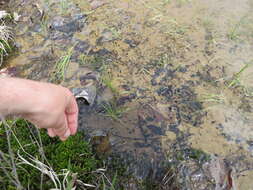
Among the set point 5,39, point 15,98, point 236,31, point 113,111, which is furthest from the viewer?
point 5,39

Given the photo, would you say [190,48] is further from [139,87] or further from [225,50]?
[139,87]

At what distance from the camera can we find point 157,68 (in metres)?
3.24

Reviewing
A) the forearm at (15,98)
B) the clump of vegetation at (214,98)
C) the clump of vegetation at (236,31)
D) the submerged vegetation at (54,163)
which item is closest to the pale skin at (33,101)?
the forearm at (15,98)

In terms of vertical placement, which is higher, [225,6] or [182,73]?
[225,6]

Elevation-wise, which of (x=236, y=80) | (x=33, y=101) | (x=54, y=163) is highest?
(x=33, y=101)

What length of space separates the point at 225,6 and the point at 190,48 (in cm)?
96

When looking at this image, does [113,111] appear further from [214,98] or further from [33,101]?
[33,101]

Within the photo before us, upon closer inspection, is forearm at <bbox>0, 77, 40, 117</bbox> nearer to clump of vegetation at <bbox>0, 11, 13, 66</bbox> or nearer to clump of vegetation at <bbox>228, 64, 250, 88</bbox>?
clump of vegetation at <bbox>0, 11, 13, 66</bbox>

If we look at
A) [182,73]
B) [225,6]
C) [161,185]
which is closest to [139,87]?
[182,73]

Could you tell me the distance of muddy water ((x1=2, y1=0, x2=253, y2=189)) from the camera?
106 inches

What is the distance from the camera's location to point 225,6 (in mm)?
3842

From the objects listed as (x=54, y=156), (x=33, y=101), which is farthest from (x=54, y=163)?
(x=33, y=101)

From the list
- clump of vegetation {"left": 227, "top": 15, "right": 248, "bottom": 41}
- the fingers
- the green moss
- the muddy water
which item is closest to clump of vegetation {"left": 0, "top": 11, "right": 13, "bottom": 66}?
the muddy water

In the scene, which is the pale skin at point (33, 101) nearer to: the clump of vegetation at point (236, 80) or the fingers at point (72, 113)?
the fingers at point (72, 113)
